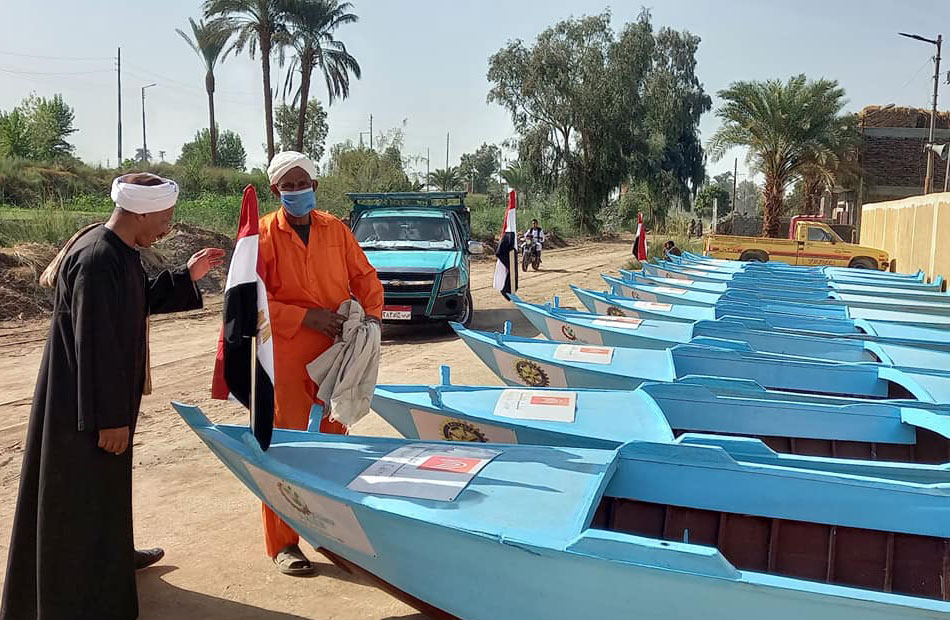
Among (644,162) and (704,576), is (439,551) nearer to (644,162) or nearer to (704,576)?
(704,576)

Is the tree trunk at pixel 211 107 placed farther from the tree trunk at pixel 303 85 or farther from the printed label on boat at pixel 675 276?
the printed label on boat at pixel 675 276

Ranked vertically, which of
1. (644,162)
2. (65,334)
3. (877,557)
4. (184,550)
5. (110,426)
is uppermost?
(644,162)

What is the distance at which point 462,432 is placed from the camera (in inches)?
158

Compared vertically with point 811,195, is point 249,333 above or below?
below

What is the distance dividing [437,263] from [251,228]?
23.0 ft

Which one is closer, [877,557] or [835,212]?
[877,557]

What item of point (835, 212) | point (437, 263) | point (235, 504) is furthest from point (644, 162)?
point (235, 504)

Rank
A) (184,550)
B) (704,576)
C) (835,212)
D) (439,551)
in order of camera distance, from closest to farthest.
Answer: (704,576)
(439,551)
(184,550)
(835,212)

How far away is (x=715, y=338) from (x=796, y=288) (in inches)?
235

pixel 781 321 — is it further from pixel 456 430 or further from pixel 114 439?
pixel 114 439

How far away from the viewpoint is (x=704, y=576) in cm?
219

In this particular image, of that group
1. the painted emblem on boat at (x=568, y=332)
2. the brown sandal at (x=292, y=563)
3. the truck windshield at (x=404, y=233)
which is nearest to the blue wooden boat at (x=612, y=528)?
the brown sandal at (x=292, y=563)

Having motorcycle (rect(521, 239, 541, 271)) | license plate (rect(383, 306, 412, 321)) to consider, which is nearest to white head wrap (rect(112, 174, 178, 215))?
license plate (rect(383, 306, 412, 321))

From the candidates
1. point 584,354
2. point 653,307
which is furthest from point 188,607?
point 653,307
